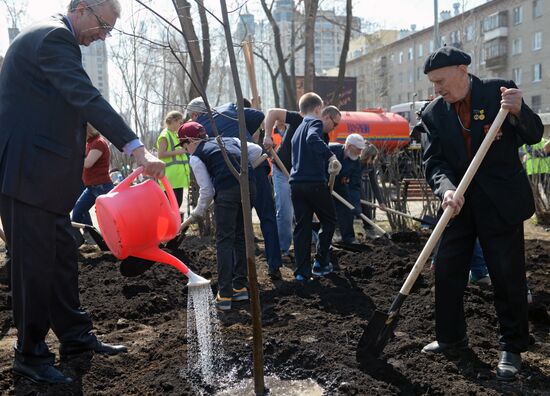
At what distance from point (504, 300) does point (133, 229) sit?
1948 millimetres

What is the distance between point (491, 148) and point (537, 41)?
4502cm

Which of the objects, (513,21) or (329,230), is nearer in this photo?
(329,230)

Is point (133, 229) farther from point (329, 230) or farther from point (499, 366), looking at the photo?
point (329, 230)

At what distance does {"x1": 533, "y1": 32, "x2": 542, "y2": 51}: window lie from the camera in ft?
140

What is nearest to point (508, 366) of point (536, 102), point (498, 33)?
point (536, 102)

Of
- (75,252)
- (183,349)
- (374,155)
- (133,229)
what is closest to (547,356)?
(183,349)

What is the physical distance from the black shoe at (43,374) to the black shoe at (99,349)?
0.32 meters

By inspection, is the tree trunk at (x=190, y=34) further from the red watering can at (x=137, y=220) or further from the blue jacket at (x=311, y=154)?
the blue jacket at (x=311, y=154)

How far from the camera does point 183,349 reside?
3383 mm

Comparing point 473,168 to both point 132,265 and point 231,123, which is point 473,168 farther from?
point 231,123

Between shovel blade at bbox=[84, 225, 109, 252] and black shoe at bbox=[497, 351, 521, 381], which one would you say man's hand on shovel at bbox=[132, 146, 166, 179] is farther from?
shovel blade at bbox=[84, 225, 109, 252]

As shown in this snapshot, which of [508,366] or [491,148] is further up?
[491,148]

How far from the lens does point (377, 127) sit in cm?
1764

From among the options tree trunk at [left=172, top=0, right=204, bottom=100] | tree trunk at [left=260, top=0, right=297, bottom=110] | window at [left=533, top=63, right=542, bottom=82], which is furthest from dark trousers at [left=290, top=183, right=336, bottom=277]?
window at [left=533, top=63, right=542, bottom=82]
